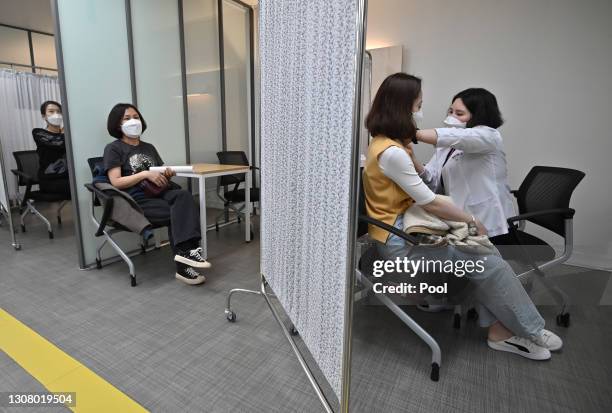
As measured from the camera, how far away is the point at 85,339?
171 cm

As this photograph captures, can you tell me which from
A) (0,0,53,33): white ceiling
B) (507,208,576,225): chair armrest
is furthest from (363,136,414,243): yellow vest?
(0,0,53,33): white ceiling

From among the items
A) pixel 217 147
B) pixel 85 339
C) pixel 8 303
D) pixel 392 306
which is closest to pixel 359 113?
pixel 392 306

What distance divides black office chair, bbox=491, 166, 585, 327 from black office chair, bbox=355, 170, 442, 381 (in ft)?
2.24

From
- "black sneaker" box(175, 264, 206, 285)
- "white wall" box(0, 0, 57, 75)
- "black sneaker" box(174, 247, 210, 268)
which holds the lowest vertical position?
"black sneaker" box(175, 264, 206, 285)

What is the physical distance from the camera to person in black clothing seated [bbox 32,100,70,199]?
3.30 meters

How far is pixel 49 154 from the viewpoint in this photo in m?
3.38

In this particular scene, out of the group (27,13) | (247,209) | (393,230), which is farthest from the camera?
(27,13)

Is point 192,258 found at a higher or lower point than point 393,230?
lower

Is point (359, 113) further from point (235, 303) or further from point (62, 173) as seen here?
point (62, 173)

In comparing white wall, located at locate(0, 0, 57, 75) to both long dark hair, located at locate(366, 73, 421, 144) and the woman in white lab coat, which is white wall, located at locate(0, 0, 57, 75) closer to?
long dark hair, located at locate(366, 73, 421, 144)

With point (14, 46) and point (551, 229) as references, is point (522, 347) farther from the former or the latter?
point (14, 46)

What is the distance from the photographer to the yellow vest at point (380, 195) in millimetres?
1446

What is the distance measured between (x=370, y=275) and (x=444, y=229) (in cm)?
42

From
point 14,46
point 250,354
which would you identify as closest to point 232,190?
point 250,354
